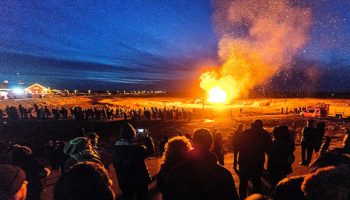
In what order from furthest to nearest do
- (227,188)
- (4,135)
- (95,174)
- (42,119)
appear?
(42,119), (4,135), (227,188), (95,174)

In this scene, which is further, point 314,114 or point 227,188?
point 314,114

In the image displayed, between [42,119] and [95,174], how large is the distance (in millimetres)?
31514

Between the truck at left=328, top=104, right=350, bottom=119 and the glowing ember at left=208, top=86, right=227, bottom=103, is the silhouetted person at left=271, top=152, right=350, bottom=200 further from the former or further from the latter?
the glowing ember at left=208, top=86, right=227, bottom=103

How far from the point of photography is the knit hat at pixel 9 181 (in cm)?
250

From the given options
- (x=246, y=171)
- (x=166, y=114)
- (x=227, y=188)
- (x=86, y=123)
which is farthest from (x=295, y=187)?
(x=166, y=114)

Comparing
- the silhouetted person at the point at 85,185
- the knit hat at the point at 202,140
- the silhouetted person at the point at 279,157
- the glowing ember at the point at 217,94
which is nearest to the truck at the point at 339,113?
the glowing ember at the point at 217,94

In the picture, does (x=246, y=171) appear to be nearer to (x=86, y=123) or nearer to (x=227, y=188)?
(x=227, y=188)

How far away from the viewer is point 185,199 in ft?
10.5

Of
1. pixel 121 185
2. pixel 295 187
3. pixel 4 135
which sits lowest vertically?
pixel 4 135

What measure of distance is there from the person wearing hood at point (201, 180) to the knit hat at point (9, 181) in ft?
4.75

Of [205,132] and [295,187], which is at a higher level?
[205,132]

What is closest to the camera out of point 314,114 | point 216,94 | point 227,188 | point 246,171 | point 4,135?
point 227,188

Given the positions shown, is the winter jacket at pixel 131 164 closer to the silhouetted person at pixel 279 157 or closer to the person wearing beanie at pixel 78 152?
the person wearing beanie at pixel 78 152

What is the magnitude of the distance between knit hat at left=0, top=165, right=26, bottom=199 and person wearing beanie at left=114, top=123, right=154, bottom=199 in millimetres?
2117
